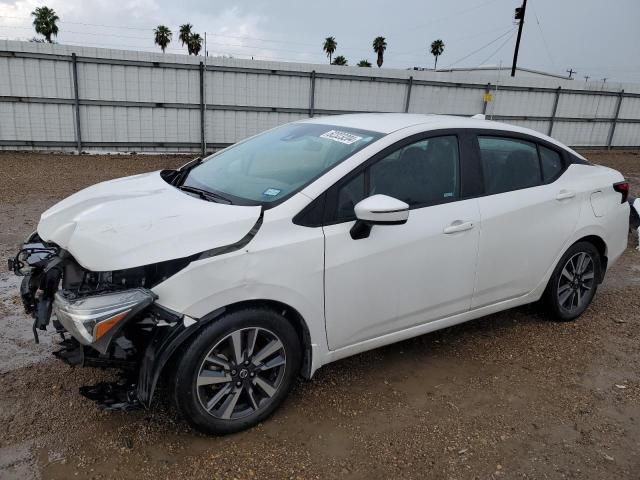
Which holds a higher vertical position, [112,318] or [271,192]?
[271,192]

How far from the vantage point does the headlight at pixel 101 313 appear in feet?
7.80

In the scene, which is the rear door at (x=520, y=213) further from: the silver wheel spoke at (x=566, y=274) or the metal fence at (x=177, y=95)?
the metal fence at (x=177, y=95)

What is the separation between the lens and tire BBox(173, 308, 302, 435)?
8.50 ft

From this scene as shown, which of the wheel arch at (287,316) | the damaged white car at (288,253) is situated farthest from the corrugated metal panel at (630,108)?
the wheel arch at (287,316)

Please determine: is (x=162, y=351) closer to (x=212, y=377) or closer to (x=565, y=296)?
(x=212, y=377)

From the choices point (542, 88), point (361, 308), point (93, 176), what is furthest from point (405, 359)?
point (542, 88)

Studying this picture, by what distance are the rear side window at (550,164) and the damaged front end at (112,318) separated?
2.88m

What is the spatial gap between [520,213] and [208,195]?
83.9 inches

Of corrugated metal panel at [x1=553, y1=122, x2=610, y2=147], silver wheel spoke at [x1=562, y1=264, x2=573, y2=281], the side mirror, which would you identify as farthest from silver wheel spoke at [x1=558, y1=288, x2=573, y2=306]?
corrugated metal panel at [x1=553, y1=122, x2=610, y2=147]

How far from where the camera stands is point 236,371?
2.75 meters

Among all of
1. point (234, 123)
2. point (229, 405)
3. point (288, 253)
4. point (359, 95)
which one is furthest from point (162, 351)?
point (359, 95)

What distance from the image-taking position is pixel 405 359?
3770 mm

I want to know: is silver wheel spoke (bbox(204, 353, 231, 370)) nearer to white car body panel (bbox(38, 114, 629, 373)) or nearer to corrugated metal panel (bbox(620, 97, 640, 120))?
white car body panel (bbox(38, 114, 629, 373))

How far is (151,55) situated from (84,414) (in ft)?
38.3
